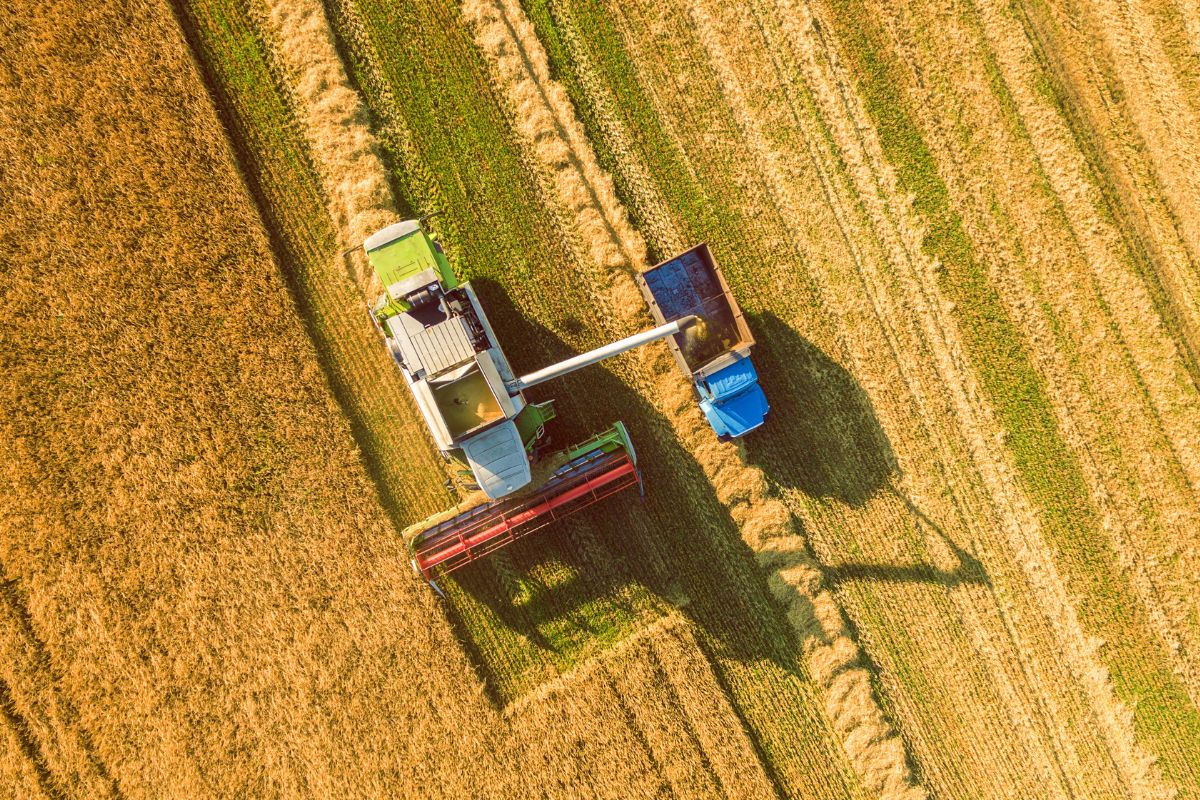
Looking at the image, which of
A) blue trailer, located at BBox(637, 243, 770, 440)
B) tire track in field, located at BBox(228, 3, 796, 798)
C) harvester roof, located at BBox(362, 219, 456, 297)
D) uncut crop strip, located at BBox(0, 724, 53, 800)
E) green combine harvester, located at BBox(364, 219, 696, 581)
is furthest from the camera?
tire track in field, located at BBox(228, 3, 796, 798)

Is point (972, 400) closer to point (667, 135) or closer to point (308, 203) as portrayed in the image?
point (667, 135)

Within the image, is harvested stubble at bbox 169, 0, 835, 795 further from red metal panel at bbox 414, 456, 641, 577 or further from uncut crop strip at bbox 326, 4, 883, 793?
red metal panel at bbox 414, 456, 641, 577

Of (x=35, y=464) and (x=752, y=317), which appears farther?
(x=752, y=317)

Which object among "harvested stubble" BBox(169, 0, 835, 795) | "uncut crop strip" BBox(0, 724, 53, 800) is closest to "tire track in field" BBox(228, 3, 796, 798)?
"harvested stubble" BBox(169, 0, 835, 795)

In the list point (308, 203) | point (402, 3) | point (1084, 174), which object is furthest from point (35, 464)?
point (1084, 174)

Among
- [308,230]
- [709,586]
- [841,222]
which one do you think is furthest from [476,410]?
[841,222]

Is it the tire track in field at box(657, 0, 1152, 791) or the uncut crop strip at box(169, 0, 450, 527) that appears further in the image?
the tire track in field at box(657, 0, 1152, 791)

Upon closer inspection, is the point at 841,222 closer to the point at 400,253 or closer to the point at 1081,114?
the point at 1081,114
